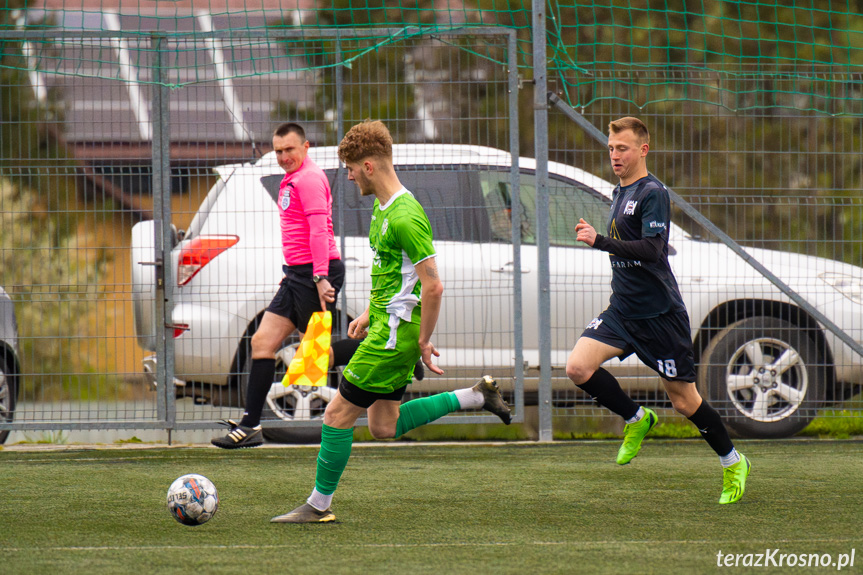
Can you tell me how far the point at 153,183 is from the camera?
7.48m

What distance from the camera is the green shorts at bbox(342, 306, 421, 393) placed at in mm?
4469

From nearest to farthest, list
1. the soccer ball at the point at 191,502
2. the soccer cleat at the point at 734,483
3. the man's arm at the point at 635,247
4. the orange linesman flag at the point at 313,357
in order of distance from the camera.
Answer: the soccer ball at the point at 191,502 < the man's arm at the point at 635,247 < the soccer cleat at the point at 734,483 < the orange linesman flag at the point at 313,357

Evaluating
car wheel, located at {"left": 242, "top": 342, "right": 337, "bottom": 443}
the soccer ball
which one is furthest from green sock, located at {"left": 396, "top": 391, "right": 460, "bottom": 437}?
car wheel, located at {"left": 242, "top": 342, "right": 337, "bottom": 443}

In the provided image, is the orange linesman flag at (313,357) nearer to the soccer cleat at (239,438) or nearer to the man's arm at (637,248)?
the soccer cleat at (239,438)

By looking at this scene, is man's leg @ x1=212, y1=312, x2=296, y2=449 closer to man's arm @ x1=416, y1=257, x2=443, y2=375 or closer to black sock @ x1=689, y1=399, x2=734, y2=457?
man's arm @ x1=416, y1=257, x2=443, y2=375

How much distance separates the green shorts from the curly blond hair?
27.1 inches

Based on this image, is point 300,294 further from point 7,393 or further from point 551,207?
point 7,393

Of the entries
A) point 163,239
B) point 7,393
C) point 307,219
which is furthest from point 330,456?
point 7,393

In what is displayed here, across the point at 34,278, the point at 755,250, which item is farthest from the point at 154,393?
the point at 755,250

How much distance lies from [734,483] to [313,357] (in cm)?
244

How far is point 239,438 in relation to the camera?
6.54 m

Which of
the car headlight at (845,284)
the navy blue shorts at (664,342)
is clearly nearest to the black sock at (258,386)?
the navy blue shorts at (664,342)

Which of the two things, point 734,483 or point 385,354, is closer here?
point 385,354

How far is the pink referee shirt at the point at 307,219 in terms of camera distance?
658 cm
